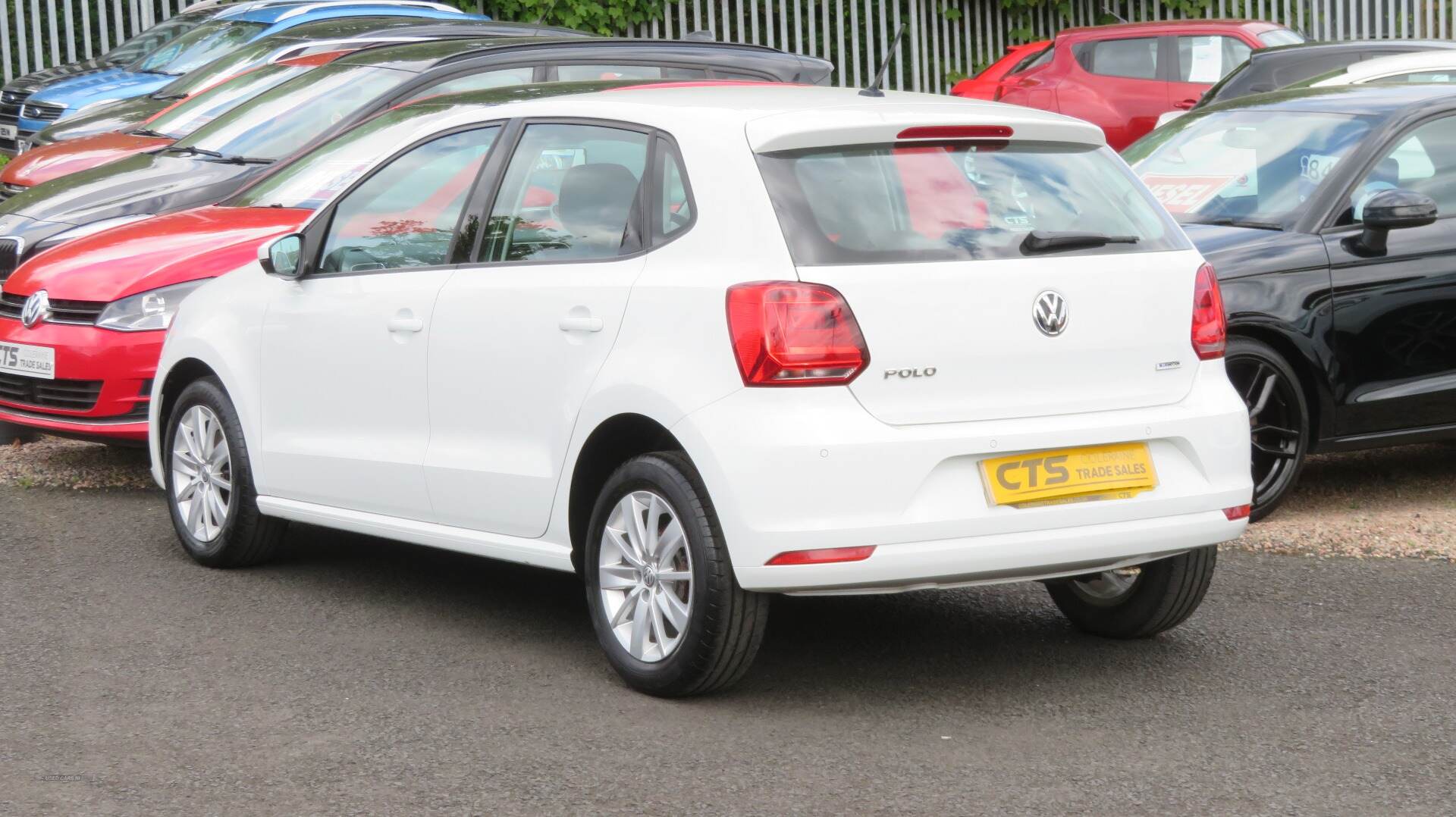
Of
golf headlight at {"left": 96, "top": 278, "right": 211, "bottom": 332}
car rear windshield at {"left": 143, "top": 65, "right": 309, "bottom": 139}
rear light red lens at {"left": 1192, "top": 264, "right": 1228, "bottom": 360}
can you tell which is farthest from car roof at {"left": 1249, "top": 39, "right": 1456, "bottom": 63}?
rear light red lens at {"left": 1192, "top": 264, "right": 1228, "bottom": 360}

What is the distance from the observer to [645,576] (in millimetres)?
5016

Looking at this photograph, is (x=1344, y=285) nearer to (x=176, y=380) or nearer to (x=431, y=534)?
(x=431, y=534)

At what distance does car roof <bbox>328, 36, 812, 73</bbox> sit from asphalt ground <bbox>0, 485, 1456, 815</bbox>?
4.16 meters

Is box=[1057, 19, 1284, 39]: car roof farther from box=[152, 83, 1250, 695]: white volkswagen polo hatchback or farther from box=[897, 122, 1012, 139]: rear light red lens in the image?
box=[897, 122, 1012, 139]: rear light red lens

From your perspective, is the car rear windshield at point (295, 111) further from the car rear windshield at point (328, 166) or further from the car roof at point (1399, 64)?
the car roof at point (1399, 64)

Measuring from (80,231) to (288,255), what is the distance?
340cm

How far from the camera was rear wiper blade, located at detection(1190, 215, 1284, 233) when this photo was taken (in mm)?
7621

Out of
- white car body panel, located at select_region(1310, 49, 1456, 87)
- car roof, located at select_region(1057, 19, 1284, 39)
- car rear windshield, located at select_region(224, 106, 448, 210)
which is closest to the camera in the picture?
car rear windshield, located at select_region(224, 106, 448, 210)

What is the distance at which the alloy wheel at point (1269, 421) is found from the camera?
724 centimetres

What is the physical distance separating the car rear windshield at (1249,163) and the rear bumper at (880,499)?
335 cm

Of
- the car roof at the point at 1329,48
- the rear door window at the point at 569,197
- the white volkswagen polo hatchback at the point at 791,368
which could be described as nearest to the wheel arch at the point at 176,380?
the white volkswagen polo hatchback at the point at 791,368

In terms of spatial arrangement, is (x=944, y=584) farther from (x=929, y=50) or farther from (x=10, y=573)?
(x=929, y=50)

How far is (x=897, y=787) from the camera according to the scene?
429cm

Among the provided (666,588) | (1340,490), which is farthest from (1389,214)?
(666,588)
